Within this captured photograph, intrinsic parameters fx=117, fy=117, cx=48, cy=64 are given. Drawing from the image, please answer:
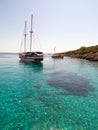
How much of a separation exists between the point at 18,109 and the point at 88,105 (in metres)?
4.93

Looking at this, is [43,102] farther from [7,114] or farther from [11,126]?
[11,126]

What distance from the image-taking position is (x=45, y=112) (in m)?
7.38

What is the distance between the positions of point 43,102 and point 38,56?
1232 inches

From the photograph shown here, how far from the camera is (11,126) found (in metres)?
5.84

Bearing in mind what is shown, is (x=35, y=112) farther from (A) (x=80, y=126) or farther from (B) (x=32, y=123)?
(A) (x=80, y=126)

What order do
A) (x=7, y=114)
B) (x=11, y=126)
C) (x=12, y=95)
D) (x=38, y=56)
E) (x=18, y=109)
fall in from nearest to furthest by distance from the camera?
(x=11, y=126), (x=7, y=114), (x=18, y=109), (x=12, y=95), (x=38, y=56)

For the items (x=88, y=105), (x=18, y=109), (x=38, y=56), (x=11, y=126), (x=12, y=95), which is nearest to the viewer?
(x=11, y=126)

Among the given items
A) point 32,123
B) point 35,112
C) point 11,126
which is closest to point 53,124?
point 32,123

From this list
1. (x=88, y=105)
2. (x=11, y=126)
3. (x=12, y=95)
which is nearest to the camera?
(x=11, y=126)

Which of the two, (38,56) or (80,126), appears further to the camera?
(38,56)

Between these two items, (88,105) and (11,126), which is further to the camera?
(88,105)

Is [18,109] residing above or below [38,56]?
below

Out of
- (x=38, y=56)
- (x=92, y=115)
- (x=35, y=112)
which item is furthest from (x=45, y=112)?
(x=38, y=56)

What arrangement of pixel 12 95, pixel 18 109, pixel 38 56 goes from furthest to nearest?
pixel 38 56 < pixel 12 95 < pixel 18 109
